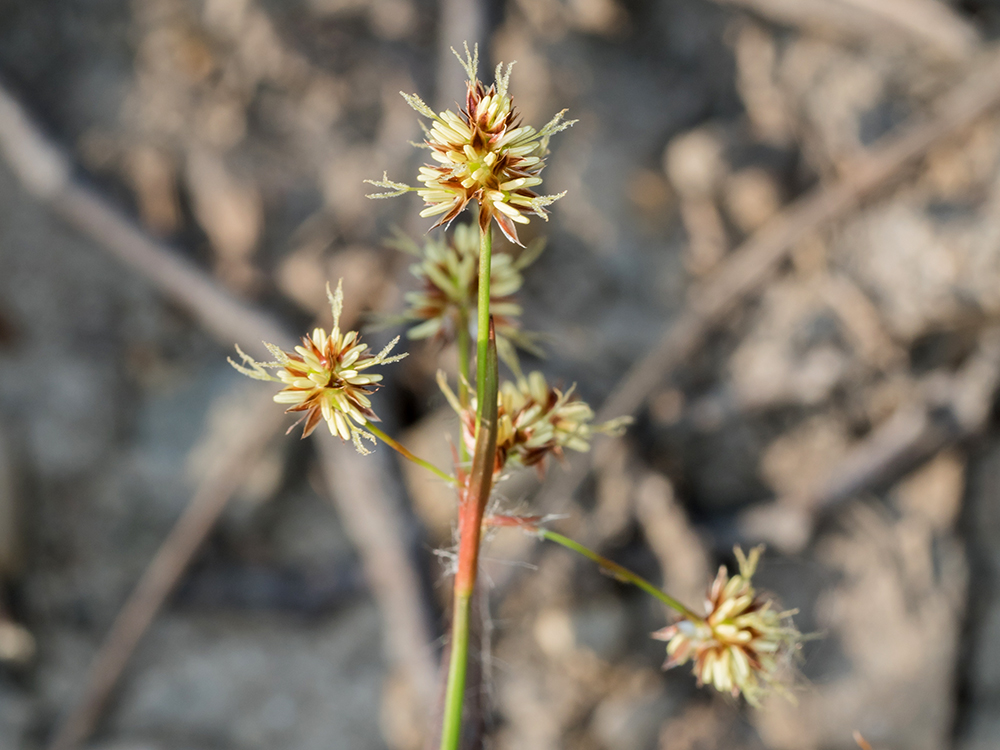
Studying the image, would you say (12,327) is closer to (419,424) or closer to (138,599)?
(138,599)

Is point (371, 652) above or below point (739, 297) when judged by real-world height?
below

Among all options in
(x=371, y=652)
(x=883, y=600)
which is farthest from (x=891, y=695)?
(x=371, y=652)

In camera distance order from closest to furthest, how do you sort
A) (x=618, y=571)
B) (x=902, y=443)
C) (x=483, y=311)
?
(x=483, y=311)
(x=618, y=571)
(x=902, y=443)

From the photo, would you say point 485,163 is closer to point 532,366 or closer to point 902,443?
point 532,366

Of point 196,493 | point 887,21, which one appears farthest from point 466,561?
point 887,21

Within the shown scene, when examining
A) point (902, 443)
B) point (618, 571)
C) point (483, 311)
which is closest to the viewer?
point (483, 311)

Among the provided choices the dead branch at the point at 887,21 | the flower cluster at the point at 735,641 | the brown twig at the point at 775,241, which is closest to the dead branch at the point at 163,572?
the brown twig at the point at 775,241

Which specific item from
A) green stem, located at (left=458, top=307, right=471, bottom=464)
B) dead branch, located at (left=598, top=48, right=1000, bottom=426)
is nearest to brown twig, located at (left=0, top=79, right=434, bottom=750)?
dead branch, located at (left=598, top=48, right=1000, bottom=426)
